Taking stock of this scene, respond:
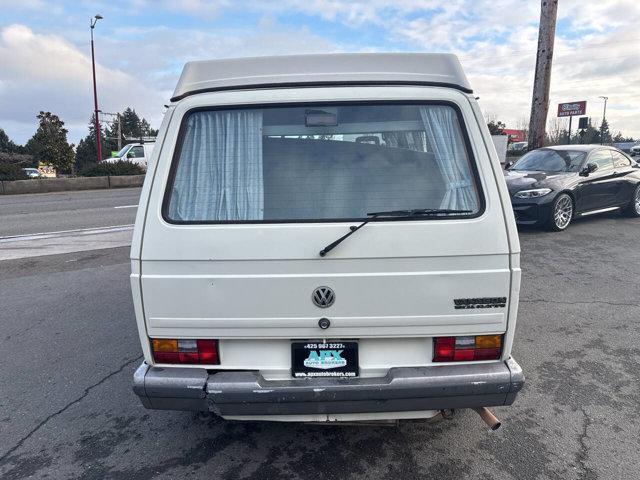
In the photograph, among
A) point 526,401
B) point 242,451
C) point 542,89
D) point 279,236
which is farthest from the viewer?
point 542,89

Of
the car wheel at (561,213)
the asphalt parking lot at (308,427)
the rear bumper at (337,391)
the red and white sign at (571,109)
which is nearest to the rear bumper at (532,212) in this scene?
the car wheel at (561,213)

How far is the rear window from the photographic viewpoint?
8.14 ft

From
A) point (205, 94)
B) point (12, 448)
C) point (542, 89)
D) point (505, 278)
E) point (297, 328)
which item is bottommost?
point (12, 448)

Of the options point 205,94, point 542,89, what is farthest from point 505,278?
point 542,89

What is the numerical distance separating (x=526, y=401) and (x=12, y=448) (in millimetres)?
3425

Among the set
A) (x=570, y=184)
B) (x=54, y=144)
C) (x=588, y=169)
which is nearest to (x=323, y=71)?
(x=570, y=184)

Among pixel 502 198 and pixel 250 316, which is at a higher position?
pixel 502 198

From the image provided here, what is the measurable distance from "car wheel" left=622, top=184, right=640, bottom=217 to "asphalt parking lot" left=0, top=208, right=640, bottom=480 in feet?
21.6

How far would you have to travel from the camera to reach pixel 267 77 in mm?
2598

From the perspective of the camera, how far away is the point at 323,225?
2391 millimetres

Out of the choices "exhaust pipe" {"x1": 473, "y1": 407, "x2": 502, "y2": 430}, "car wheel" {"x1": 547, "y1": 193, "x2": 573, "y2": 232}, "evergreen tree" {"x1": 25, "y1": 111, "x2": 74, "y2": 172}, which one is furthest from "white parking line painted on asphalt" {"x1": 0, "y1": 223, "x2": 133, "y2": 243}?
"evergreen tree" {"x1": 25, "y1": 111, "x2": 74, "y2": 172}

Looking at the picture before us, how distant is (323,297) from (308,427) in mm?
1167

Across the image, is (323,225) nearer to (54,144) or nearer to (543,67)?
(543,67)

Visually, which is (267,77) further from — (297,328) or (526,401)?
(526,401)
